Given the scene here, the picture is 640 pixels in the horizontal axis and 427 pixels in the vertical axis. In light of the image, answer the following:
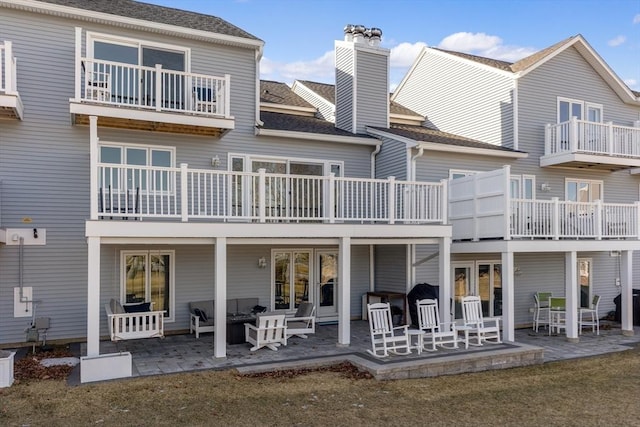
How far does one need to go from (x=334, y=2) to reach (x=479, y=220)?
12216mm

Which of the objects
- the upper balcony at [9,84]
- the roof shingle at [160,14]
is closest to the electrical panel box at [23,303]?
the upper balcony at [9,84]

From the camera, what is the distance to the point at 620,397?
7809 mm

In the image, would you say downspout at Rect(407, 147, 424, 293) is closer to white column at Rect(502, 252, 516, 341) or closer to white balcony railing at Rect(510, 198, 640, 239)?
white column at Rect(502, 252, 516, 341)

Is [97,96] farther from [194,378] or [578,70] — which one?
[578,70]

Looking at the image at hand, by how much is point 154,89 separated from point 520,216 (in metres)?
9.16

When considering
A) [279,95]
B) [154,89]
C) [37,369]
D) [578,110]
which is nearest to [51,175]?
[154,89]

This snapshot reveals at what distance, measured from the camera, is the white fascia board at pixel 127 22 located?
34.7 feet

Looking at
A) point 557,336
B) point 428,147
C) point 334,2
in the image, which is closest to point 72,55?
point 428,147

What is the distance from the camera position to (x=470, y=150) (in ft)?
45.6

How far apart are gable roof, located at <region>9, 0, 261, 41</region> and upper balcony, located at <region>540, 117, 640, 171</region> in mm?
9380

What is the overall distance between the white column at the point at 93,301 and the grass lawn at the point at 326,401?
0.74m

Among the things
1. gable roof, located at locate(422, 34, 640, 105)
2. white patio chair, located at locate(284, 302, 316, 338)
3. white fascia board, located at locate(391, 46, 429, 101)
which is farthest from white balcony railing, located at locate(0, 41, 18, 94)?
white fascia board, located at locate(391, 46, 429, 101)

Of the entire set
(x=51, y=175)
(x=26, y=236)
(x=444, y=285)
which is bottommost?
(x=444, y=285)

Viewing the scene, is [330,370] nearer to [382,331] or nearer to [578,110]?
[382,331]
